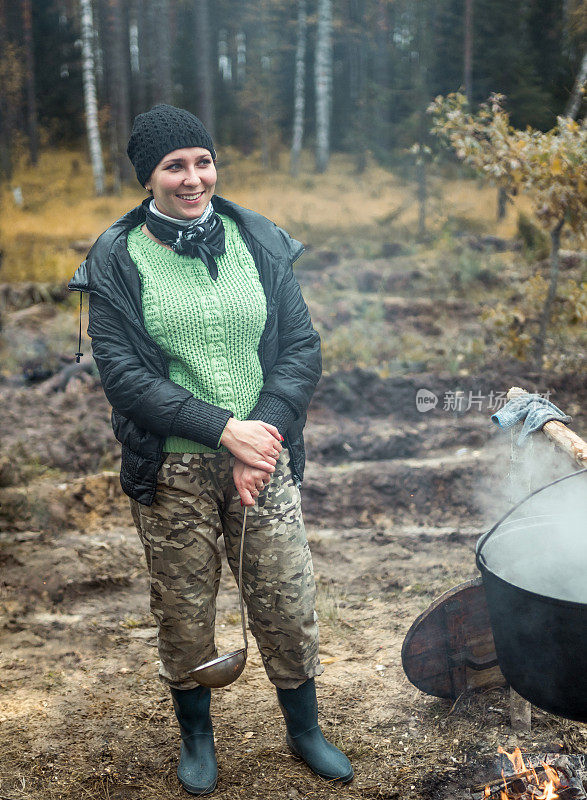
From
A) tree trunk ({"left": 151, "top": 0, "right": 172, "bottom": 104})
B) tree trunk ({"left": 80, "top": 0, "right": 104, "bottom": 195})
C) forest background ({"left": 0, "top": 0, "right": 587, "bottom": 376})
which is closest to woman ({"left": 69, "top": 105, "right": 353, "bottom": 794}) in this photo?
forest background ({"left": 0, "top": 0, "right": 587, "bottom": 376})

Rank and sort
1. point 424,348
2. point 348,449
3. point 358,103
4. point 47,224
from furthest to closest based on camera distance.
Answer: point 358,103
point 47,224
point 424,348
point 348,449

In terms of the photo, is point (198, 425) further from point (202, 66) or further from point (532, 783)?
point (202, 66)

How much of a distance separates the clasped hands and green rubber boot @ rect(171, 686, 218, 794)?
782 mm

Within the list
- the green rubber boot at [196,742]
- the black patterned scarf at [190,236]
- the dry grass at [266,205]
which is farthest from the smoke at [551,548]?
the dry grass at [266,205]

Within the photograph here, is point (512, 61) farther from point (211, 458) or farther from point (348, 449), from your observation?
point (211, 458)

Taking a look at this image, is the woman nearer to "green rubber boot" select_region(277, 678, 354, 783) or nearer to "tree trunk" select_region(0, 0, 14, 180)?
"green rubber boot" select_region(277, 678, 354, 783)

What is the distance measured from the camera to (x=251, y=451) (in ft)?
6.53

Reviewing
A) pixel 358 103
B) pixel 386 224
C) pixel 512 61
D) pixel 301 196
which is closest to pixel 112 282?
pixel 512 61

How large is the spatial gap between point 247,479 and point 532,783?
1251 mm

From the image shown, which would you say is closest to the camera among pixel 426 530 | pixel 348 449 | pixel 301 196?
pixel 426 530

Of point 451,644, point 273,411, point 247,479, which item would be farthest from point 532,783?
point 273,411

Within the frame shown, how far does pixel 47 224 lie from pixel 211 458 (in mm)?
11808

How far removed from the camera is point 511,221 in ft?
42.8

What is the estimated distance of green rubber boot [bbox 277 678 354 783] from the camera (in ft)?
7.60
